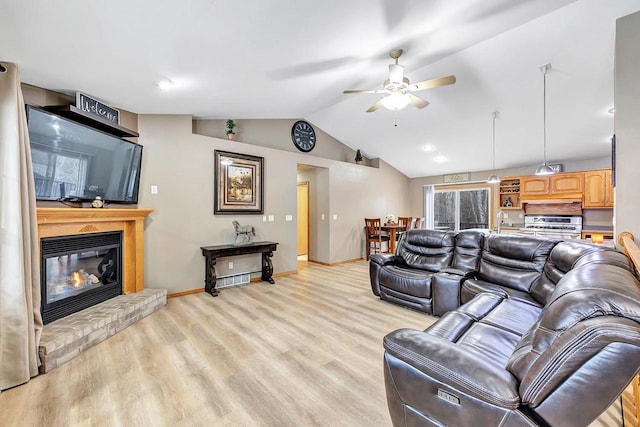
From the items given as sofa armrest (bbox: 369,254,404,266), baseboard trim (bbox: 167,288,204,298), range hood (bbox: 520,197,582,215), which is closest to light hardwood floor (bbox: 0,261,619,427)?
baseboard trim (bbox: 167,288,204,298)

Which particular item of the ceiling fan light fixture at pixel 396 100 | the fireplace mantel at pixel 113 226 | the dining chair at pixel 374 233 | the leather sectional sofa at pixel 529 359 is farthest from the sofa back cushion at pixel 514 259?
the fireplace mantel at pixel 113 226

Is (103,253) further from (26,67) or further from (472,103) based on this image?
(472,103)

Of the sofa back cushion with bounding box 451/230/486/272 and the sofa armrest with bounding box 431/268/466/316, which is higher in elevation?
the sofa back cushion with bounding box 451/230/486/272

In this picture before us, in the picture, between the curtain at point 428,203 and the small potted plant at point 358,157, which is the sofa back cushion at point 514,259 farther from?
the curtain at point 428,203

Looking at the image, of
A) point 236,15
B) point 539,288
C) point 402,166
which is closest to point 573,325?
point 539,288

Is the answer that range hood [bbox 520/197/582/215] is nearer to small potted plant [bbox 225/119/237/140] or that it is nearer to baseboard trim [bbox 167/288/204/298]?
small potted plant [bbox 225/119/237/140]

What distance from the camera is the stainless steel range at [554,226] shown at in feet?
19.3

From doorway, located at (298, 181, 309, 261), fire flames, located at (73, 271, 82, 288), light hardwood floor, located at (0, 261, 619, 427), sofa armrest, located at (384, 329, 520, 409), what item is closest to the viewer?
sofa armrest, located at (384, 329, 520, 409)

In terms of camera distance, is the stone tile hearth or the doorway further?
the doorway

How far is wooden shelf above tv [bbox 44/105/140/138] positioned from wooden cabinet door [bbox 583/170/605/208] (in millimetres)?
8023

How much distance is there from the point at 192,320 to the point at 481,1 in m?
4.22

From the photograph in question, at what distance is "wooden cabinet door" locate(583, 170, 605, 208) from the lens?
17.9ft

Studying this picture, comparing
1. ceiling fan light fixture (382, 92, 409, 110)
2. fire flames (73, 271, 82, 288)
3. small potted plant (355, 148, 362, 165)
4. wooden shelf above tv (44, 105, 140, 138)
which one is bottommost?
fire flames (73, 271, 82, 288)

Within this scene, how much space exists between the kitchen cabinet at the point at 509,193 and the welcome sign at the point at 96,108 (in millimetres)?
7762
